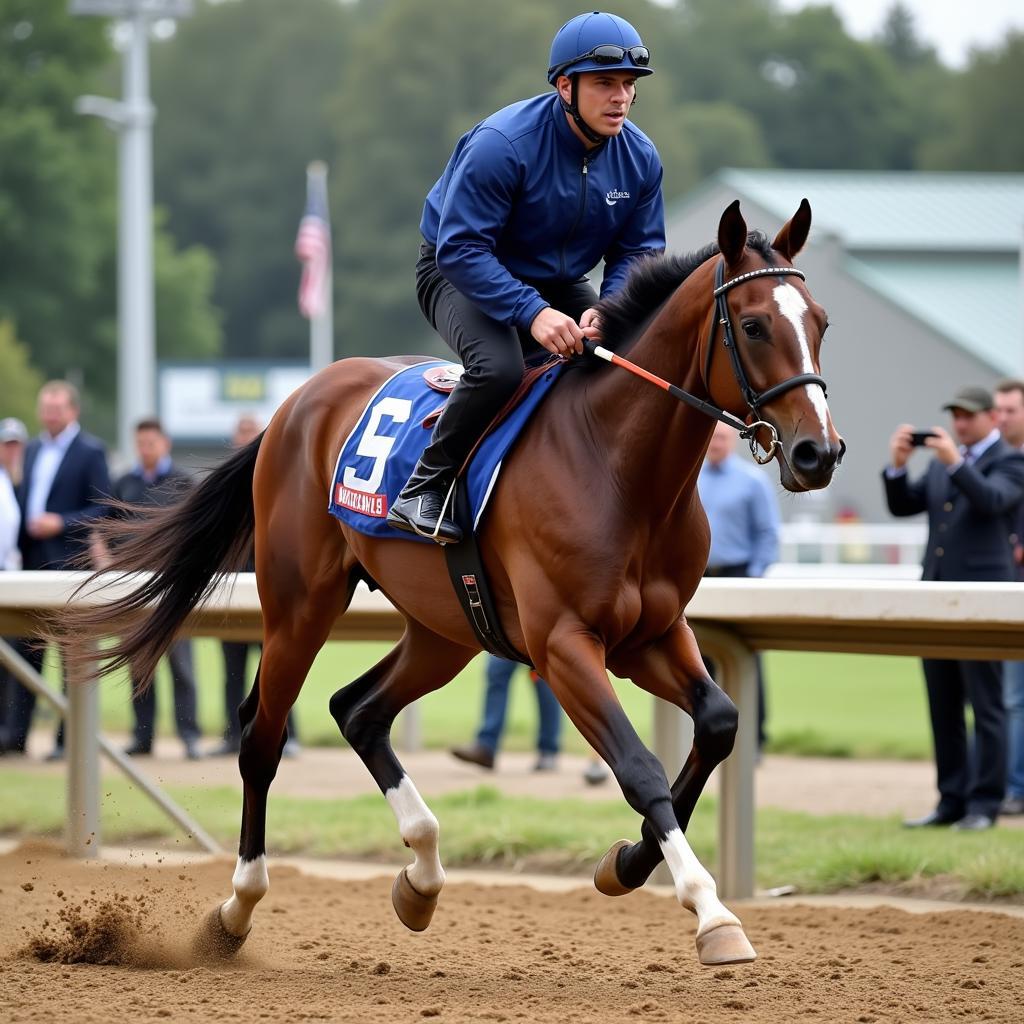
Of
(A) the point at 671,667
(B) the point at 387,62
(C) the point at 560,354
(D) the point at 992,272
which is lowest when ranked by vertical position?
(A) the point at 671,667

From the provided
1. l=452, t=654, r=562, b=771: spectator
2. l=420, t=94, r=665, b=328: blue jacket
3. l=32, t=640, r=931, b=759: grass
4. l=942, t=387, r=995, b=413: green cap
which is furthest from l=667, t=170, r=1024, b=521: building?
l=420, t=94, r=665, b=328: blue jacket

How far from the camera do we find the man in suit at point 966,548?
7.69 metres

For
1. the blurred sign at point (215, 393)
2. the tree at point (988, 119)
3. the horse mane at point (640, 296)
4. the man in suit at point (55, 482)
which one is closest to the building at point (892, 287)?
the blurred sign at point (215, 393)

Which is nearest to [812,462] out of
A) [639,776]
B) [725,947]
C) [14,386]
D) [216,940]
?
[639,776]

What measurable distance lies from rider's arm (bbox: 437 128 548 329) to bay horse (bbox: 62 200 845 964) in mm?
276

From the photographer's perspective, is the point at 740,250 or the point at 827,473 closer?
the point at 827,473

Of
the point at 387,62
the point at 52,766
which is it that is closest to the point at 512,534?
the point at 52,766

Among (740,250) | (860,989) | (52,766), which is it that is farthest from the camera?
(52,766)

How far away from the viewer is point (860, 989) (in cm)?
469

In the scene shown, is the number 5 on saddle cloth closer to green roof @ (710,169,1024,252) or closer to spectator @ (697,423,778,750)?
spectator @ (697,423,778,750)

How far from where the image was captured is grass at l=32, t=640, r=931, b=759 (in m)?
11.3

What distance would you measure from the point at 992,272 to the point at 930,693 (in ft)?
117

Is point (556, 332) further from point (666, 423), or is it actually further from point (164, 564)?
point (164, 564)

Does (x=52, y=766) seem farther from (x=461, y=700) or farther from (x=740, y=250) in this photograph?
(x=740, y=250)
